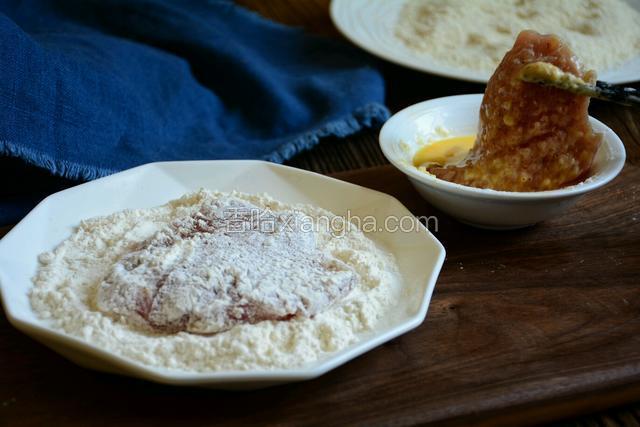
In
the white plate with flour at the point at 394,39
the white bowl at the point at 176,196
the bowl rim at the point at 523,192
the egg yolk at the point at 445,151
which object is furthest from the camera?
the white plate with flour at the point at 394,39

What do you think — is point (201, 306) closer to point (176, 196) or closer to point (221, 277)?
point (221, 277)

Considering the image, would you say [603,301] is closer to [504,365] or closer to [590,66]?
[504,365]

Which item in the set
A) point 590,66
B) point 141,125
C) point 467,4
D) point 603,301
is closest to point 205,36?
point 141,125

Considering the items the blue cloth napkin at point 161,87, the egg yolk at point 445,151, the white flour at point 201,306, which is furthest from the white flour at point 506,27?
the white flour at point 201,306

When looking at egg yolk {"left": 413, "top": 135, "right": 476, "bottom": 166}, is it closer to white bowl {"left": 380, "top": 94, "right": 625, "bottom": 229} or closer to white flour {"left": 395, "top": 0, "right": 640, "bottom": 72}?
white bowl {"left": 380, "top": 94, "right": 625, "bottom": 229}

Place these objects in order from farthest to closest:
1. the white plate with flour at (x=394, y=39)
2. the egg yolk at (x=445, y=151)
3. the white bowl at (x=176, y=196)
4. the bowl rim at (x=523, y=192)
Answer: the white plate with flour at (x=394, y=39)
the egg yolk at (x=445, y=151)
the bowl rim at (x=523, y=192)
the white bowl at (x=176, y=196)

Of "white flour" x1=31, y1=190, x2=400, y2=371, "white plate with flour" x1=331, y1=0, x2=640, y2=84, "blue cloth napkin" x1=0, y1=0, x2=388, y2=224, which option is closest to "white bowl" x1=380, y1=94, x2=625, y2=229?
"white flour" x1=31, y1=190, x2=400, y2=371

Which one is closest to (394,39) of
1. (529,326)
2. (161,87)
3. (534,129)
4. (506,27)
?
(506,27)

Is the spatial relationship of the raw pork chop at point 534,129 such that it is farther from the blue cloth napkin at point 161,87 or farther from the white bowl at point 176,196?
the blue cloth napkin at point 161,87
